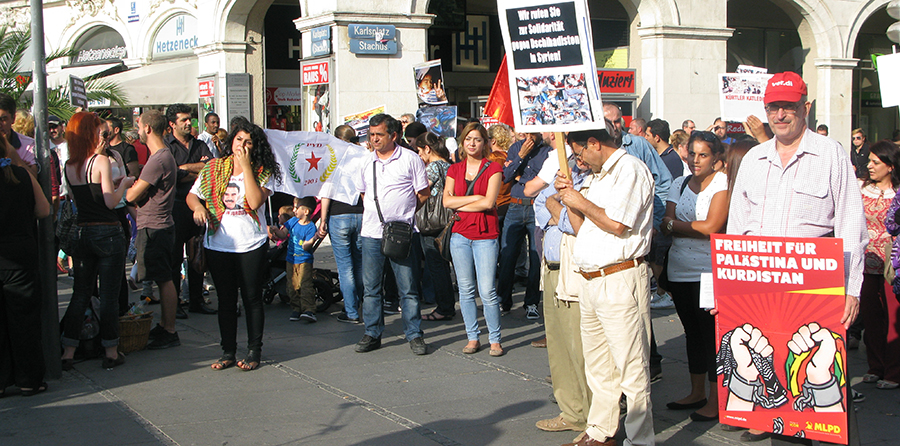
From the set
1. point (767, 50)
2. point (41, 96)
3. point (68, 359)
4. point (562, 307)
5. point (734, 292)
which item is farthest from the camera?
point (767, 50)

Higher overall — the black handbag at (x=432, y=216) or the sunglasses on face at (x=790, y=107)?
the sunglasses on face at (x=790, y=107)

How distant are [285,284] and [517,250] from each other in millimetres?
2553

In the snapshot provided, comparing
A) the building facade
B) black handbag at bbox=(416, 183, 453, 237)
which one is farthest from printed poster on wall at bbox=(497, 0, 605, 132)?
the building facade

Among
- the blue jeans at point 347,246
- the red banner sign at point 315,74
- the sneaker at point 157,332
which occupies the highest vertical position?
the red banner sign at point 315,74

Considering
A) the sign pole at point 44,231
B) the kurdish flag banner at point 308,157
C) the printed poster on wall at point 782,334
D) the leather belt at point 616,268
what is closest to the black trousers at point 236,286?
the sign pole at point 44,231

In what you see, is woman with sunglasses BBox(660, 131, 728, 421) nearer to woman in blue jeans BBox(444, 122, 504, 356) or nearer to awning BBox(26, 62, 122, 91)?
woman in blue jeans BBox(444, 122, 504, 356)

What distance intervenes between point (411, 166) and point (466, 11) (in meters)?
13.8

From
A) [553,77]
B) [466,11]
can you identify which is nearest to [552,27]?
[553,77]

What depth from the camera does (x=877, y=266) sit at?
6055 millimetres

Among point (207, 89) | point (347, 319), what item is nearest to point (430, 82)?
point (207, 89)

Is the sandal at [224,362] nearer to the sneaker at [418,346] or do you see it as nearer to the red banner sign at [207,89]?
the sneaker at [418,346]

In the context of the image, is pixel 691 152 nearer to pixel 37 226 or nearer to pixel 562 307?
pixel 562 307

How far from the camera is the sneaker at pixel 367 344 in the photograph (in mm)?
6812

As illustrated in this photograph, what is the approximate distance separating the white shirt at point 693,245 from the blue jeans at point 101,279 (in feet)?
13.4
